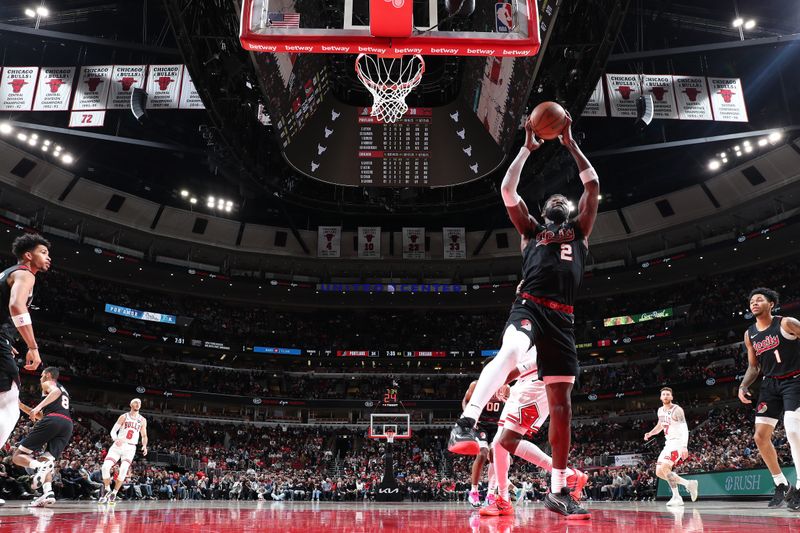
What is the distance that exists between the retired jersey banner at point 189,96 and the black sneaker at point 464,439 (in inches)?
635

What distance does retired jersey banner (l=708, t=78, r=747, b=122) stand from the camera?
55.3 ft

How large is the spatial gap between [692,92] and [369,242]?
2078 cm

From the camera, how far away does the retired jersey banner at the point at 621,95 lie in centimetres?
1741

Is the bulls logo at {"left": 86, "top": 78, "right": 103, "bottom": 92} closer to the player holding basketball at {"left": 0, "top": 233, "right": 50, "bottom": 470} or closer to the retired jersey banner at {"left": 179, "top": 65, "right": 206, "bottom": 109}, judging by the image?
the retired jersey banner at {"left": 179, "top": 65, "right": 206, "bottom": 109}

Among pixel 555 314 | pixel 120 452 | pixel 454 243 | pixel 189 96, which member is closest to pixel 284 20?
pixel 555 314

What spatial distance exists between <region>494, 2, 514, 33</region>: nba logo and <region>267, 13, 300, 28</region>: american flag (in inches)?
123

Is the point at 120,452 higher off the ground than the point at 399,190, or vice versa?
the point at 399,190

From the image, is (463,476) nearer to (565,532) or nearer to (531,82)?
(531,82)

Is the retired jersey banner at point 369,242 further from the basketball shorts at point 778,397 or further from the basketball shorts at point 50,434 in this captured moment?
the basketball shorts at point 778,397

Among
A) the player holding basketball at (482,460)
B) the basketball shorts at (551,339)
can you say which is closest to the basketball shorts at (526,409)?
the player holding basketball at (482,460)

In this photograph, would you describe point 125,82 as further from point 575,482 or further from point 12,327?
point 575,482

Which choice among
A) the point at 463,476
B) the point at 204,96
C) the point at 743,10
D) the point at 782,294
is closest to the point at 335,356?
the point at 463,476

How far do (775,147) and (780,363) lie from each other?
27988 mm

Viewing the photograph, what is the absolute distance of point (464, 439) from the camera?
3482 millimetres
